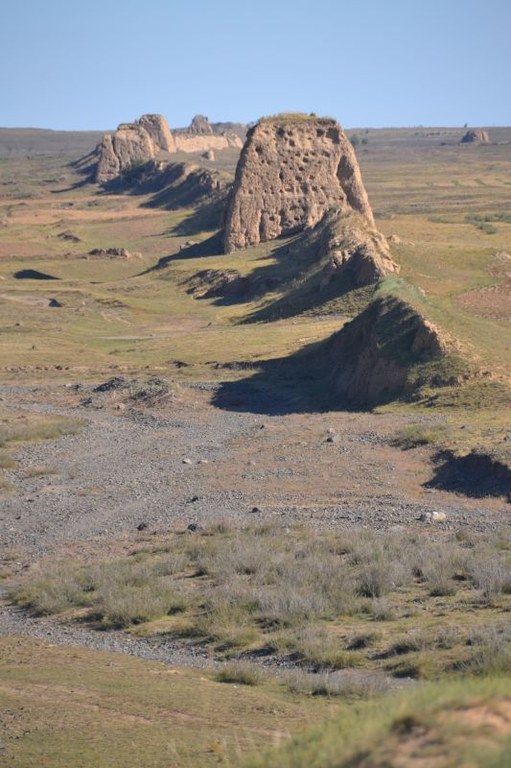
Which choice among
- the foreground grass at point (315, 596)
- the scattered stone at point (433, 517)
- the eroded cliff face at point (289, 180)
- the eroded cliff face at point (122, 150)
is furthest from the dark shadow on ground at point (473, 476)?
the eroded cliff face at point (122, 150)

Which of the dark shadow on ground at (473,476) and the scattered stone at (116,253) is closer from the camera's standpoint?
the dark shadow on ground at (473,476)

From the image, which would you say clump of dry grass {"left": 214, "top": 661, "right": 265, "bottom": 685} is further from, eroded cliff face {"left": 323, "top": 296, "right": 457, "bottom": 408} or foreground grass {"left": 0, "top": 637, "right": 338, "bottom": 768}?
eroded cliff face {"left": 323, "top": 296, "right": 457, "bottom": 408}

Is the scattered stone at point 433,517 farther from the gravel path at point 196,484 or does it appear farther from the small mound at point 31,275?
the small mound at point 31,275

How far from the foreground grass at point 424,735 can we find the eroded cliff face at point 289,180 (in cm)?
3965

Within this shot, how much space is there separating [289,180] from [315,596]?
114ft

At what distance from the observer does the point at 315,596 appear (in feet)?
39.3

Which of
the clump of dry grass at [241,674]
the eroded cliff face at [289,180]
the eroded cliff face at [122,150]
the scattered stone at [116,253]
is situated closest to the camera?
the clump of dry grass at [241,674]

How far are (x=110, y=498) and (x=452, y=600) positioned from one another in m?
8.27

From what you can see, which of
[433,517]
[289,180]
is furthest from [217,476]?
[289,180]

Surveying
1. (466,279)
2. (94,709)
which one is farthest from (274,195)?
(94,709)

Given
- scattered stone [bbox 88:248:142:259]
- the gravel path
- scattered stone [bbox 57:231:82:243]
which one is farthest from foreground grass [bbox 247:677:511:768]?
scattered stone [bbox 57:231:82:243]

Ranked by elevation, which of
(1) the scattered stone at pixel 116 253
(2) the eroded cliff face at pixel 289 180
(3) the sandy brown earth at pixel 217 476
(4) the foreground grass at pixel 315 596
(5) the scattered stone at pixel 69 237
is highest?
(2) the eroded cliff face at pixel 289 180

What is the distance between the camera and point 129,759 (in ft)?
25.7

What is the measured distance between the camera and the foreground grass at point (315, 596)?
403 inches
